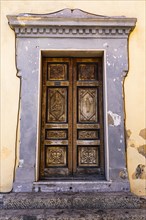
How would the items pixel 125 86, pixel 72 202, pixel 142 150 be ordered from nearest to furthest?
1. pixel 72 202
2. pixel 142 150
3. pixel 125 86

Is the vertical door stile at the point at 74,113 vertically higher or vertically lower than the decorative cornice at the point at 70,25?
lower

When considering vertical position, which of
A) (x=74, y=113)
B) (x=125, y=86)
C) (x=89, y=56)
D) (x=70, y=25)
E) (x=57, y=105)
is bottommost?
(x=74, y=113)

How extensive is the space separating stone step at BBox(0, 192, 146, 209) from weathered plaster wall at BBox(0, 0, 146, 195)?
1.62 ft

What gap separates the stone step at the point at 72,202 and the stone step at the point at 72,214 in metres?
0.11

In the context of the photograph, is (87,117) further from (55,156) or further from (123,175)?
(123,175)

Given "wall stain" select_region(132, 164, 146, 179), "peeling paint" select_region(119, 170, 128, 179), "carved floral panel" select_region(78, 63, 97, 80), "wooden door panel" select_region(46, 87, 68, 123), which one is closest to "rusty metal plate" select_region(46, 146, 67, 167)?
"wooden door panel" select_region(46, 87, 68, 123)

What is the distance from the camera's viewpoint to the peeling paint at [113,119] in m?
4.77

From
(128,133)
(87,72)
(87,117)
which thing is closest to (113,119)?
(128,133)

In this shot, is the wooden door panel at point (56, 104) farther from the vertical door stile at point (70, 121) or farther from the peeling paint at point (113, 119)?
the peeling paint at point (113, 119)

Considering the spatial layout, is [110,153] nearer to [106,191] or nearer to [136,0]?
[106,191]

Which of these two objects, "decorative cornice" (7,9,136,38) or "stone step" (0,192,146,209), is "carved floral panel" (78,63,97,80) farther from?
"stone step" (0,192,146,209)

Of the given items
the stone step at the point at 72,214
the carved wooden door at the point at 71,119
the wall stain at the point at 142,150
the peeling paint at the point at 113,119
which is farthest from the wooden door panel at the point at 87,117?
the stone step at the point at 72,214

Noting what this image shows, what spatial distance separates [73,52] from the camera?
16.6 feet

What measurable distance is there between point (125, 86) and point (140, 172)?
1.40 metres
